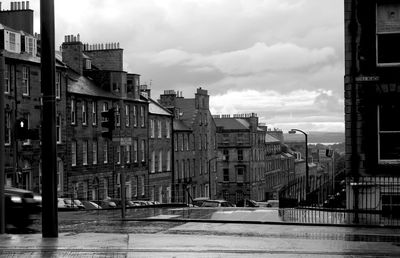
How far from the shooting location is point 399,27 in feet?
60.7

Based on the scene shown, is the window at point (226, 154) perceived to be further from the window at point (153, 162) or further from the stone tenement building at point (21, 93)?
the stone tenement building at point (21, 93)

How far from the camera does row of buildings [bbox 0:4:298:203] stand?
43.5 m

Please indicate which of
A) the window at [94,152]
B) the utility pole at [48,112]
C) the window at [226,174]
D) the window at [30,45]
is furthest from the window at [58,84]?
the window at [226,174]

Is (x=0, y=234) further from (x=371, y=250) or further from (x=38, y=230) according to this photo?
(x=371, y=250)

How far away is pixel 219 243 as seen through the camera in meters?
12.7

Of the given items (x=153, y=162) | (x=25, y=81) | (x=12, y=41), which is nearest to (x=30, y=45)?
(x=12, y=41)

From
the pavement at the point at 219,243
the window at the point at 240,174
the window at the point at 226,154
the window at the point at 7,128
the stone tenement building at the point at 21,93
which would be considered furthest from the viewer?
the window at the point at 226,154

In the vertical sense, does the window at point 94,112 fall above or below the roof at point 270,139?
above

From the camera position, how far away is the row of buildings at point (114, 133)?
143 ft

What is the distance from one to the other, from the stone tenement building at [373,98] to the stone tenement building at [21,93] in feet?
87.2

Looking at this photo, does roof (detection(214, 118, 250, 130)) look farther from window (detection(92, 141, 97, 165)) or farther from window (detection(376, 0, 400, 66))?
window (detection(376, 0, 400, 66))

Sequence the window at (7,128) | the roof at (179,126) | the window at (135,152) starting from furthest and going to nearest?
1. the roof at (179,126)
2. the window at (135,152)
3. the window at (7,128)

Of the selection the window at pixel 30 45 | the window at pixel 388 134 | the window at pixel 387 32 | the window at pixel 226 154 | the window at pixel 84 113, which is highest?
the window at pixel 30 45

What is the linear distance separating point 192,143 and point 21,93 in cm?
3522
